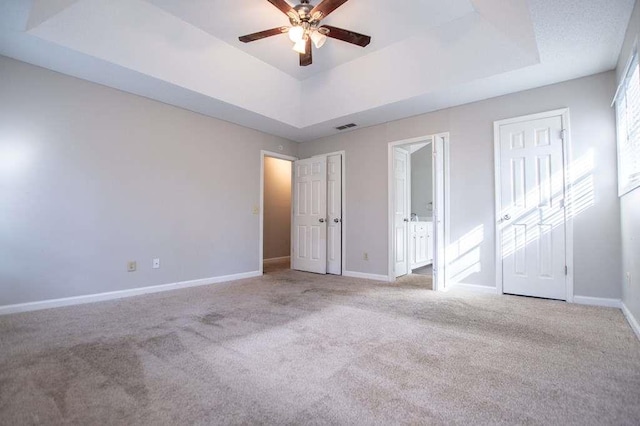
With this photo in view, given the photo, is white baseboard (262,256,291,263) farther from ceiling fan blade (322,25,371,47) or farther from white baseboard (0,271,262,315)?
ceiling fan blade (322,25,371,47)

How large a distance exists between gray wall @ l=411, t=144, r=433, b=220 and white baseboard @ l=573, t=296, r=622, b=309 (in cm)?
413

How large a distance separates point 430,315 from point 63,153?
421cm

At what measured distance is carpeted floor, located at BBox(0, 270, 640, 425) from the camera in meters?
1.42

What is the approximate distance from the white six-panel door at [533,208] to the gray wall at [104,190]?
3852 mm

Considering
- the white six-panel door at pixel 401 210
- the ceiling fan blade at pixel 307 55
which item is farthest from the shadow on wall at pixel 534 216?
the ceiling fan blade at pixel 307 55

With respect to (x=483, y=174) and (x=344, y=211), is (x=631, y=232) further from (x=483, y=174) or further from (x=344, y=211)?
(x=344, y=211)

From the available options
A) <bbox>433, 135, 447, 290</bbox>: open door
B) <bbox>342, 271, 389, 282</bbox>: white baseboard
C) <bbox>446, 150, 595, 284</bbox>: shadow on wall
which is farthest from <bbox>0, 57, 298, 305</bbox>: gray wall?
<bbox>446, 150, 595, 284</bbox>: shadow on wall

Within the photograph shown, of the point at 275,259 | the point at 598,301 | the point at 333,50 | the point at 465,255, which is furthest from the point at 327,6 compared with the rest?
the point at 275,259

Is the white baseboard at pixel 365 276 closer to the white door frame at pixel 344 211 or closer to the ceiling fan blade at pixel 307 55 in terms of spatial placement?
the white door frame at pixel 344 211

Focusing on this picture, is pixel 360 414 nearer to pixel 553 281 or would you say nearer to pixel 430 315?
pixel 430 315

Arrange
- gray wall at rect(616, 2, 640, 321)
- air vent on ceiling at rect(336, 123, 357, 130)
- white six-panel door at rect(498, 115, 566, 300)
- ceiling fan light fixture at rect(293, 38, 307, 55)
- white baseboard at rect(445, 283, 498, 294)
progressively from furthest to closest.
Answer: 1. air vent on ceiling at rect(336, 123, 357, 130)
2. white baseboard at rect(445, 283, 498, 294)
3. white six-panel door at rect(498, 115, 566, 300)
4. ceiling fan light fixture at rect(293, 38, 307, 55)
5. gray wall at rect(616, 2, 640, 321)

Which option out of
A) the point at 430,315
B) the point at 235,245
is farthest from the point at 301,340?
the point at 235,245

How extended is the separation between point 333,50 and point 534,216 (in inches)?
128

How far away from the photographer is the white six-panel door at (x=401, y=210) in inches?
188
